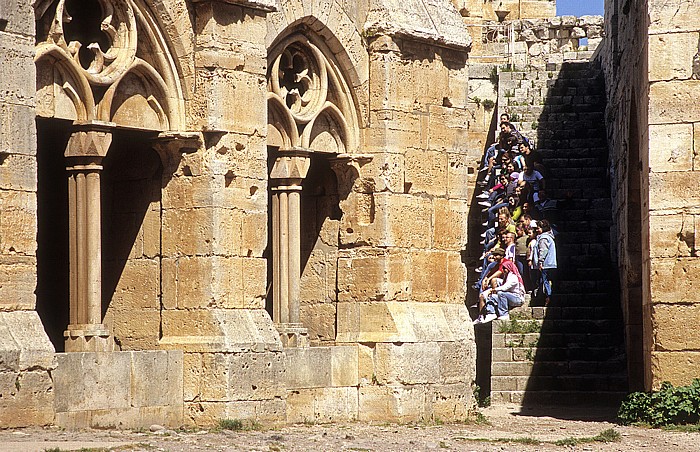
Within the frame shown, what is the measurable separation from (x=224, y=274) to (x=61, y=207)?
2.60m

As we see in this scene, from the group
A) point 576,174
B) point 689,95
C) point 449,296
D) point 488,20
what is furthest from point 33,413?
point 488,20

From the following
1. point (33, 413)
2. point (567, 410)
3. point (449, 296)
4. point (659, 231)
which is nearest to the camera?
point (33, 413)

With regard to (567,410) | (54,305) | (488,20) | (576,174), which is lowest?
(567,410)

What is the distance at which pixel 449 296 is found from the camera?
17.5 m

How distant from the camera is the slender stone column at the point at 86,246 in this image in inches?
570

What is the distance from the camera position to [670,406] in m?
16.0

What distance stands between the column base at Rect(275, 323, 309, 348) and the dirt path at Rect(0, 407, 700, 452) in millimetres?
985

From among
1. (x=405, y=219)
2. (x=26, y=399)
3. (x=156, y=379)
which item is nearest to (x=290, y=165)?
(x=405, y=219)

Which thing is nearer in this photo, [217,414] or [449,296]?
[217,414]

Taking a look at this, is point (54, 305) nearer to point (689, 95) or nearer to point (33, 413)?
point (33, 413)

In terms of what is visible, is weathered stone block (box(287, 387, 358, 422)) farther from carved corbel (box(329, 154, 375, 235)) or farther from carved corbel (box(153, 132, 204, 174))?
carved corbel (box(153, 132, 204, 174))

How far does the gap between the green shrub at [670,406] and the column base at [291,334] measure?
11.0ft

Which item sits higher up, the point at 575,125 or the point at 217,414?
the point at 575,125

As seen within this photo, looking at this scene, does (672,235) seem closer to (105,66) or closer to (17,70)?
(105,66)
